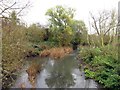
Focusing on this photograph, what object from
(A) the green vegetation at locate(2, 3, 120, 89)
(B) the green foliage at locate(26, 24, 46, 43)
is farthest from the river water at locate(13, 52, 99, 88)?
(B) the green foliage at locate(26, 24, 46, 43)

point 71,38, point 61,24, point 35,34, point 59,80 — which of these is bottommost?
point 59,80

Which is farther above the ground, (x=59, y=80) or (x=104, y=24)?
(x=104, y=24)

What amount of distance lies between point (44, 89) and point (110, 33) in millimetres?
12533

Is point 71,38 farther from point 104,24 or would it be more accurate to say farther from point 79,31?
point 104,24

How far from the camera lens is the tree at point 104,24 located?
1921cm

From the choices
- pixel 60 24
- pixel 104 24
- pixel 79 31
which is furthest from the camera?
pixel 79 31

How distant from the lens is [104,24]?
2088 centimetres

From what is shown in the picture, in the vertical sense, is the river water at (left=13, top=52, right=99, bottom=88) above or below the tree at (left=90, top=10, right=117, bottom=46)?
below

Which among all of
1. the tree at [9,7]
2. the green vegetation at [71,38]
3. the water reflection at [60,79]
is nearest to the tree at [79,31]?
the green vegetation at [71,38]

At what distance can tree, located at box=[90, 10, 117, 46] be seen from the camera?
19.2 m

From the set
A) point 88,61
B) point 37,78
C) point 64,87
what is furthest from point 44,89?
point 88,61

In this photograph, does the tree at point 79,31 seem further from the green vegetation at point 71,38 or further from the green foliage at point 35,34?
the green foliage at point 35,34

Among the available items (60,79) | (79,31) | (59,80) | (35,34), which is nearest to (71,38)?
(79,31)

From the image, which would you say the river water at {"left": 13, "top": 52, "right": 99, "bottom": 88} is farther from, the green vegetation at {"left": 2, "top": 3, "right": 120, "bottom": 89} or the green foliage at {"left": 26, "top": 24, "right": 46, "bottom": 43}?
the green foliage at {"left": 26, "top": 24, "right": 46, "bottom": 43}
